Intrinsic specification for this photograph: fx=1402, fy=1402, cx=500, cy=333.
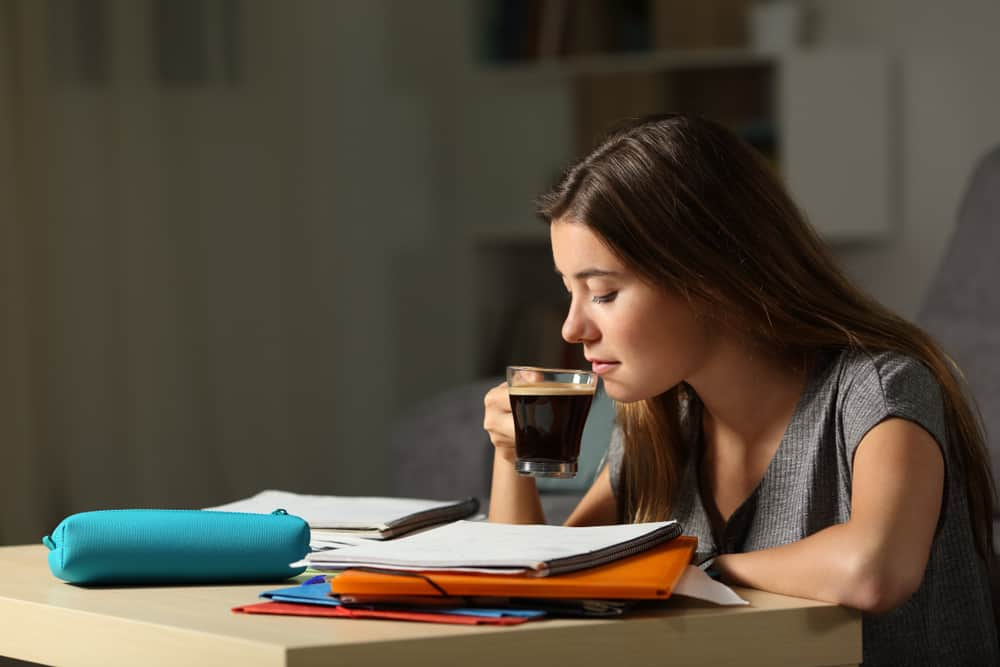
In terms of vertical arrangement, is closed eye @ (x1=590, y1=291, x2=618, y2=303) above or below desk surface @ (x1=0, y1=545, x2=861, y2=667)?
above

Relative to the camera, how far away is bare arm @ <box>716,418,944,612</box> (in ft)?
3.83

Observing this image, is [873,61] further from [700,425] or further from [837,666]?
[837,666]

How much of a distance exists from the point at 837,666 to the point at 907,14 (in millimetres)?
3217

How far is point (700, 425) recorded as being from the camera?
1657mm

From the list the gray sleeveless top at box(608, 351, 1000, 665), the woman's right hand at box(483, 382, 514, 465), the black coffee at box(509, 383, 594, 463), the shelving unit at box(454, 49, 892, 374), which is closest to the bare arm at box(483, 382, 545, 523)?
the woman's right hand at box(483, 382, 514, 465)

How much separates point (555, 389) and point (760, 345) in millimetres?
251

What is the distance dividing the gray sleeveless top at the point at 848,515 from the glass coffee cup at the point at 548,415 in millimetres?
211

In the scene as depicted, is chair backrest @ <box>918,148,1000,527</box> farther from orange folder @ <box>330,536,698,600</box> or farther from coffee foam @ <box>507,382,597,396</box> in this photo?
orange folder @ <box>330,536,698,600</box>

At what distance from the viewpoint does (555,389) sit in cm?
143

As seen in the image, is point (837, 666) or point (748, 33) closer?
point (837, 666)

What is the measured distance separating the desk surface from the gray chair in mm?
1309

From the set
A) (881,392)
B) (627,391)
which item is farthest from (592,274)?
(881,392)

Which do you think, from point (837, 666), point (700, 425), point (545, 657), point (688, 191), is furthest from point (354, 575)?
point (700, 425)

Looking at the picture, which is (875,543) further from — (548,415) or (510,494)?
(510,494)
